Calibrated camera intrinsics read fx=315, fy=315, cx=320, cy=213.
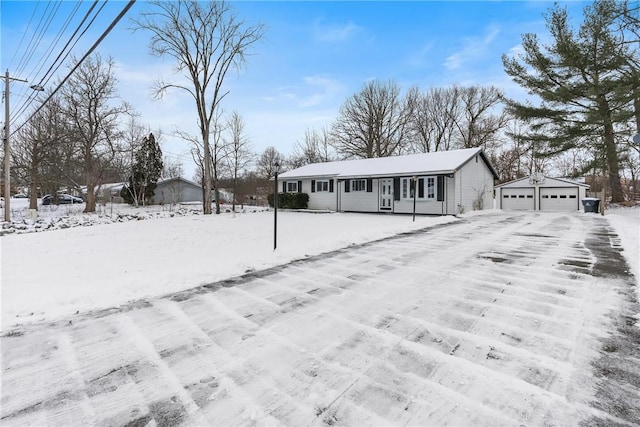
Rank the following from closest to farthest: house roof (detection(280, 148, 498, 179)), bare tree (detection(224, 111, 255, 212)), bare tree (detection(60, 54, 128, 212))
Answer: house roof (detection(280, 148, 498, 179)) → bare tree (detection(60, 54, 128, 212)) → bare tree (detection(224, 111, 255, 212))

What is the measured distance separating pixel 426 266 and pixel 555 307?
2120 mm

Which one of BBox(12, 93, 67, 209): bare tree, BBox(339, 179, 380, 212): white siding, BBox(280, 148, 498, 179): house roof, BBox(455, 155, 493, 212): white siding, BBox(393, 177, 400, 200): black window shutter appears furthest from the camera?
BBox(12, 93, 67, 209): bare tree

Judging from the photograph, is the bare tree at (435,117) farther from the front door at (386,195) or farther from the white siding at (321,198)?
the front door at (386,195)

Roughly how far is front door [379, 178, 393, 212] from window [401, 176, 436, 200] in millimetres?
835

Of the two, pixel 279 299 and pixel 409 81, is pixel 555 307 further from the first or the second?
pixel 409 81

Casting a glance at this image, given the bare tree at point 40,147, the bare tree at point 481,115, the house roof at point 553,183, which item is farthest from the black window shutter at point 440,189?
the bare tree at point 40,147

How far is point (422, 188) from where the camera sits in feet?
55.7


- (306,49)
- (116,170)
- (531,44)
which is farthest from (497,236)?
(116,170)

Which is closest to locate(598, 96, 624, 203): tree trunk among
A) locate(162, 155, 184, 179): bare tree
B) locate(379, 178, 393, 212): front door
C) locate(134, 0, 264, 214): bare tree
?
locate(379, 178, 393, 212): front door

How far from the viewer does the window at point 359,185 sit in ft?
63.3

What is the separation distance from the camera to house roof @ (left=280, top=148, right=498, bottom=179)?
16250mm

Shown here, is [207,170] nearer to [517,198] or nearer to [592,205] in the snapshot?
[517,198]

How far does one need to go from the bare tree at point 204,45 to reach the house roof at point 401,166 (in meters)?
7.04

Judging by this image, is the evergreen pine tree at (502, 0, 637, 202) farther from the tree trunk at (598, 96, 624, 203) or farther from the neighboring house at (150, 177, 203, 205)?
the neighboring house at (150, 177, 203, 205)
